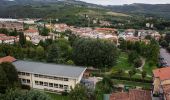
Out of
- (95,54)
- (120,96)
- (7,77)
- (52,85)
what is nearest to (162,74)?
(120,96)

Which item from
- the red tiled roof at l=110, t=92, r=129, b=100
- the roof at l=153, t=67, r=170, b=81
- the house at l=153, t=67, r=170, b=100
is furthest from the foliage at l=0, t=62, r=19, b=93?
the roof at l=153, t=67, r=170, b=81

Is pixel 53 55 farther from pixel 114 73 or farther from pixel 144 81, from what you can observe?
pixel 144 81

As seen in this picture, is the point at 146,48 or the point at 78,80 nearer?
the point at 78,80

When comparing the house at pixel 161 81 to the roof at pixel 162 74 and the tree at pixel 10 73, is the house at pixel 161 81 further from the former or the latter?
the tree at pixel 10 73

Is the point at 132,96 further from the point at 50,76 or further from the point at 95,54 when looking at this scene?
the point at 95,54

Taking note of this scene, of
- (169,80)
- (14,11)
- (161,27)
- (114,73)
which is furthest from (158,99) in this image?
(14,11)
